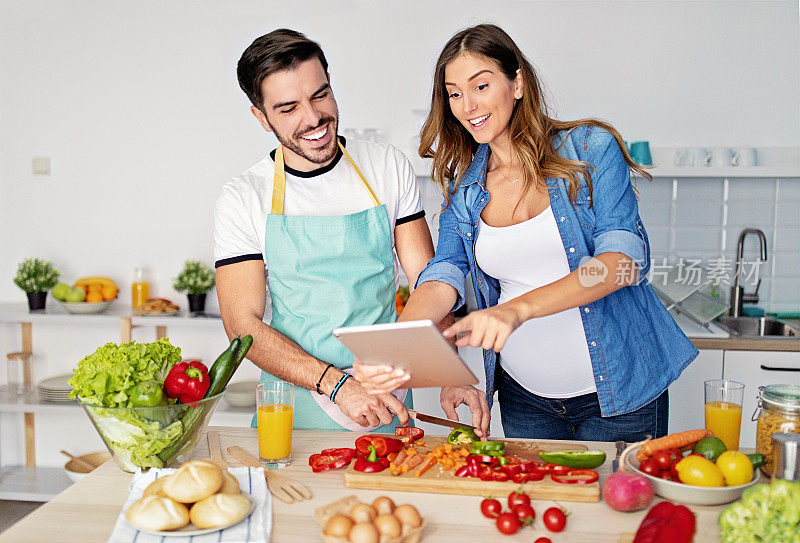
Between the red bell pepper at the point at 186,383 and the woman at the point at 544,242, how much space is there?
54cm

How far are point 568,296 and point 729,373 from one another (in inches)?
72.2

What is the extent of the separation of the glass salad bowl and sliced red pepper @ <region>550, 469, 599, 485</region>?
2.32 ft

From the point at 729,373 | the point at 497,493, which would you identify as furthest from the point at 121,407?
the point at 729,373

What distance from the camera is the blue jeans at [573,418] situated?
183cm

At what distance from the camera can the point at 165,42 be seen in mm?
3682

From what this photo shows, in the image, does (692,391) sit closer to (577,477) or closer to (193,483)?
(577,477)

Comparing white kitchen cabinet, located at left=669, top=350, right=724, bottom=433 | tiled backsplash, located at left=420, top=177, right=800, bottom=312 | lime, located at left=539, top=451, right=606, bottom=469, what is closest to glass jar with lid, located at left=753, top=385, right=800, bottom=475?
lime, located at left=539, top=451, right=606, bottom=469

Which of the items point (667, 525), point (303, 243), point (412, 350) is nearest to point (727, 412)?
point (667, 525)

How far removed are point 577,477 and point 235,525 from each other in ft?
2.05

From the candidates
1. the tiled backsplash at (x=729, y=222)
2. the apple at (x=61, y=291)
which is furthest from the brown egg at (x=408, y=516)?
the apple at (x=61, y=291)

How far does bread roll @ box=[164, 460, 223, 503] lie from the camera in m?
1.19

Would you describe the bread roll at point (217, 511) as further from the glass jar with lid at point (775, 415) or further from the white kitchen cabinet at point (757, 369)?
the white kitchen cabinet at point (757, 369)

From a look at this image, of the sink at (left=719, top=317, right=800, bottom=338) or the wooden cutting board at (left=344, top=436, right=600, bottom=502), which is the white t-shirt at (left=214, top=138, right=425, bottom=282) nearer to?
the wooden cutting board at (left=344, top=436, right=600, bottom=502)

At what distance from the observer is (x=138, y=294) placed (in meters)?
3.65
